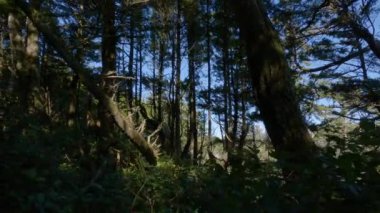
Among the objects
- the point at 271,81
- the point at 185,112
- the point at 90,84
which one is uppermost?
the point at 185,112

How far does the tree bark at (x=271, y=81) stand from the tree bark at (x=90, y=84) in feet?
15.8

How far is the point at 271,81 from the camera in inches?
170

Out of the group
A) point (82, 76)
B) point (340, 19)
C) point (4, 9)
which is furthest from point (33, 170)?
point (340, 19)

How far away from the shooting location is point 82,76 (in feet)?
28.6

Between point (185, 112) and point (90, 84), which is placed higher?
point (185, 112)

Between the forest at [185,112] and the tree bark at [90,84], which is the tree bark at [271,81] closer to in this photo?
the forest at [185,112]

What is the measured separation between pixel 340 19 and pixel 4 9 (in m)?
10.4

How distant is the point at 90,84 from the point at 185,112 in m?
20.4

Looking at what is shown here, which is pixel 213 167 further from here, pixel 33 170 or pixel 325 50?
pixel 325 50

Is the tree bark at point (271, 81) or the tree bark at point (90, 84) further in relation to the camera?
the tree bark at point (90, 84)

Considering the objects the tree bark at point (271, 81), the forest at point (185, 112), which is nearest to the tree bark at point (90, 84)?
the forest at point (185, 112)

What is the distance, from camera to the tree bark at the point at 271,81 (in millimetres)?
4223

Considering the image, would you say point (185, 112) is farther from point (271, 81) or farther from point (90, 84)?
point (271, 81)

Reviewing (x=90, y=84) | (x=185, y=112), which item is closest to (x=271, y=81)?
(x=90, y=84)
